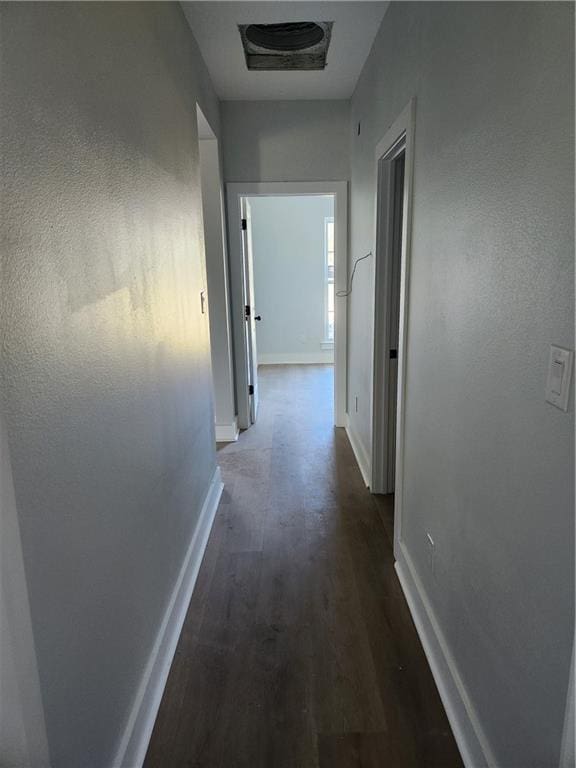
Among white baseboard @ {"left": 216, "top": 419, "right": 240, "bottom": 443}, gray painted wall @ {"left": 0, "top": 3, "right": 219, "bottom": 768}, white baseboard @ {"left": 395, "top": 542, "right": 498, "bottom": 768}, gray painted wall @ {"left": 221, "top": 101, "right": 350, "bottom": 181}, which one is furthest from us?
white baseboard @ {"left": 216, "top": 419, "right": 240, "bottom": 443}

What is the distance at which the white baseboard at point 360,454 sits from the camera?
10.5 ft

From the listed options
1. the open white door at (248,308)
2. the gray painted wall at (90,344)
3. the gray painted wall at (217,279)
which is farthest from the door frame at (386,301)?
the open white door at (248,308)

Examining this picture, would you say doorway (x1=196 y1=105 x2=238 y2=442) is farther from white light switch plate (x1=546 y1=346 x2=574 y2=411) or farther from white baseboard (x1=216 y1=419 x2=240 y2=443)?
white light switch plate (x1=546 y1=346 x2=574 y2=411)

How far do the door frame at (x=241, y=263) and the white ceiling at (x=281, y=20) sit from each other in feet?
2.08

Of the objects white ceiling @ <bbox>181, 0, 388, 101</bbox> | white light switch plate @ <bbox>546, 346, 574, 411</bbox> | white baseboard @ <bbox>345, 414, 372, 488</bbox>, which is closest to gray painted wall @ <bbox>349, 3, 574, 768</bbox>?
white light switch plate @ <bbox>546, 346, 574, 411</bbox>

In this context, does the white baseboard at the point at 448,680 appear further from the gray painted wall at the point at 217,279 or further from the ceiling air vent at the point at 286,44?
the ceiling air vent at the point at 286,44

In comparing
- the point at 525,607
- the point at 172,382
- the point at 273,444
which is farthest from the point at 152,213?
the point at 273,444

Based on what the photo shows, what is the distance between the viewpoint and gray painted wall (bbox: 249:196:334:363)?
22.2ft

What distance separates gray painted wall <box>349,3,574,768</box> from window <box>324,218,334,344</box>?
16.0 feet

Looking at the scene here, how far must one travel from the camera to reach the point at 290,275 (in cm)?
696

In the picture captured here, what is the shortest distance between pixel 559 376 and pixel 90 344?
3.30ft

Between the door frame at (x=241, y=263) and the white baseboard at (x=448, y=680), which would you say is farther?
the door frame at (x=241, y=263)

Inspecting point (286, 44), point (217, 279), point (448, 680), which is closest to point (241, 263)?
point (217, 279)

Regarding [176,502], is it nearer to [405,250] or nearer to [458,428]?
[458,428]
